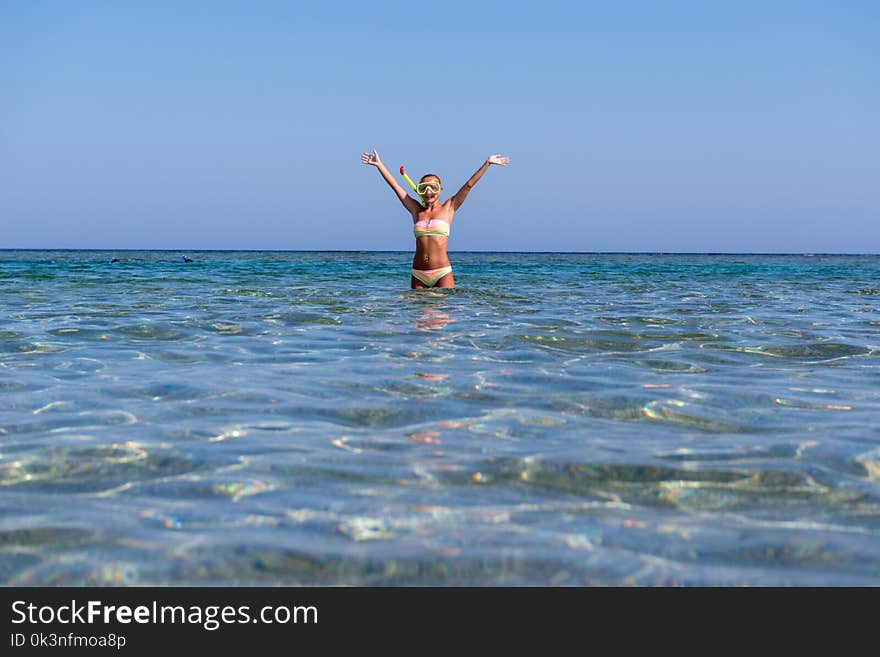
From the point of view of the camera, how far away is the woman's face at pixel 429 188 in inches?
464

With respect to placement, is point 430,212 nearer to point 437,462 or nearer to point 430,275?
point 430,275

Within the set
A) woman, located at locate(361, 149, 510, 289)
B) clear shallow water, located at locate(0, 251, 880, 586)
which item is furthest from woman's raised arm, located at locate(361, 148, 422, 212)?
clear shallow water, located at locate(0, 251, 880, 586)

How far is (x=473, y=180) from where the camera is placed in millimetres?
11125

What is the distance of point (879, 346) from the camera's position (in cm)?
694

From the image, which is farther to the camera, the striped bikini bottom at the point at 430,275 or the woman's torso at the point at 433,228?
the striped bikini bottom at the point at 430,275

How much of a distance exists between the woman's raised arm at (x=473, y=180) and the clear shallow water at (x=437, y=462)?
4478mm

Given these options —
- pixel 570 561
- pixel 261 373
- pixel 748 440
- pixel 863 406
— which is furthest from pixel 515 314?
pixel 570 561

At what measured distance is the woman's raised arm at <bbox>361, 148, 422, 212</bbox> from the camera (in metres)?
11.5

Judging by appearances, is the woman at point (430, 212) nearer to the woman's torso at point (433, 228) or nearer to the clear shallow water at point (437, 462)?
the woman's torso at point (433, 228)

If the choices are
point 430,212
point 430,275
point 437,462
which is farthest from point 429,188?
point 437,462

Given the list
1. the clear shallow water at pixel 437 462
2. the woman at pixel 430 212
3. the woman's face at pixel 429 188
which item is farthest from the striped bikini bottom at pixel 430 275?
the clear shallow water at pixel 437 462

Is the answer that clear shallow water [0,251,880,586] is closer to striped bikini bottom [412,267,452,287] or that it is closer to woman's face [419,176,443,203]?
woman's face [419,176,443,203]

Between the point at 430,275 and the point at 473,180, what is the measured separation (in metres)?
2.17

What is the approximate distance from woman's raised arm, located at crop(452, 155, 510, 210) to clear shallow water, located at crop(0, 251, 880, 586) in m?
4.48
